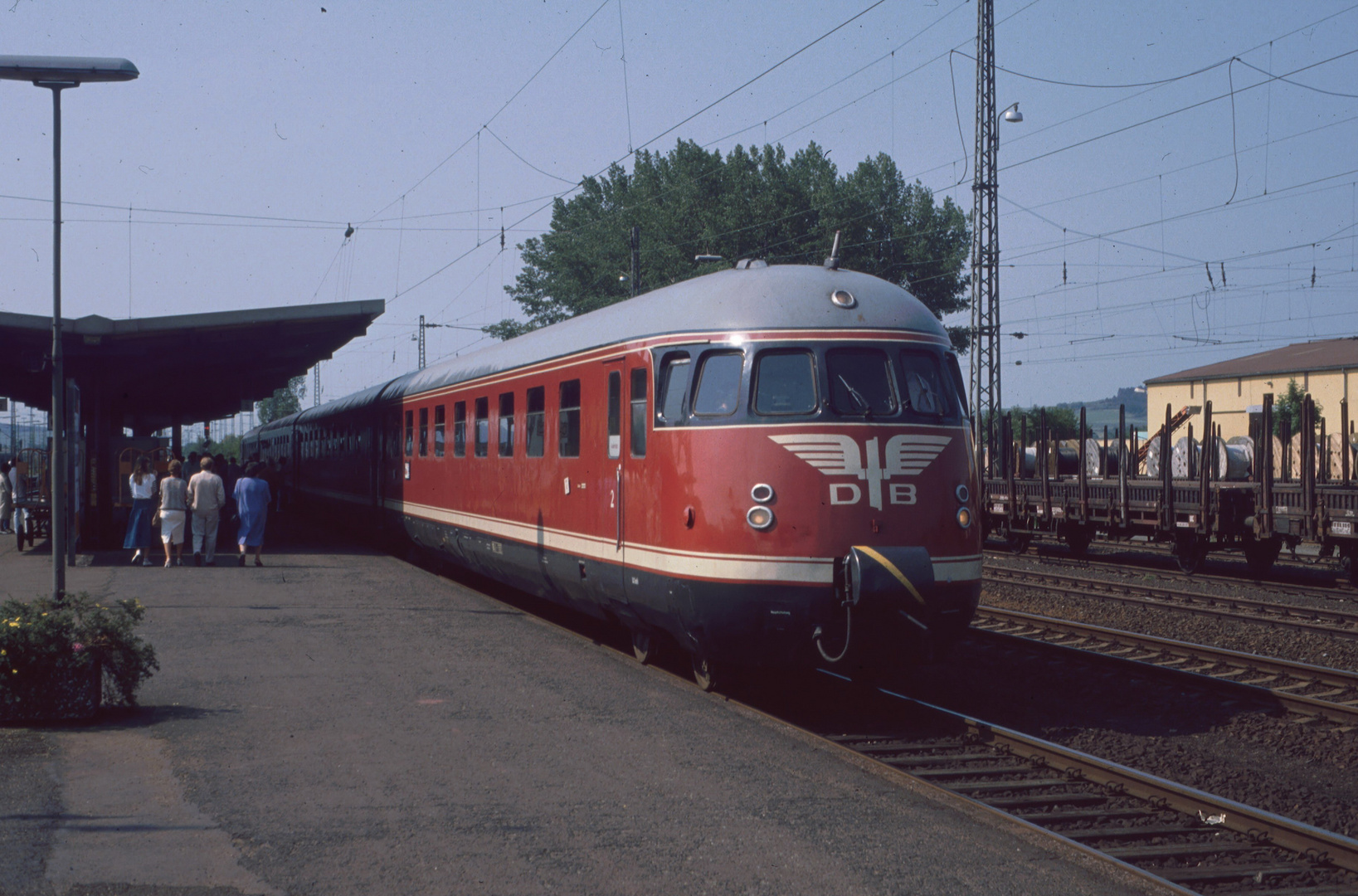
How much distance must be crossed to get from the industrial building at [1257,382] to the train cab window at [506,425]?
4969 cm

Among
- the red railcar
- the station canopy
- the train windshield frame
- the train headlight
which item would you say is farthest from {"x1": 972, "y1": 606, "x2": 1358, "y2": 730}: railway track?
the station canopy

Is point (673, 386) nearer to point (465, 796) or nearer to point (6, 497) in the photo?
point (465, 796)

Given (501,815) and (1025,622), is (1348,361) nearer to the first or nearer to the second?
(1025,622)

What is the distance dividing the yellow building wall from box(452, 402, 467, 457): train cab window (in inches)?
1801

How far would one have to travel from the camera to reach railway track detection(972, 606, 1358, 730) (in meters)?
9.46

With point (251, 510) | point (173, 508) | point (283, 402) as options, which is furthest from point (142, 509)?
point (283, 402)

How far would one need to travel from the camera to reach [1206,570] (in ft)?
69.5

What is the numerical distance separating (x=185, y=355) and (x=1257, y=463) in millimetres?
18515

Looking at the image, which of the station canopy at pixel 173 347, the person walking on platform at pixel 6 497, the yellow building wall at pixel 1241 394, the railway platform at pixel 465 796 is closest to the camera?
the railway platform at pixel 465 796

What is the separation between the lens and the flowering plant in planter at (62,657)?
7879mm

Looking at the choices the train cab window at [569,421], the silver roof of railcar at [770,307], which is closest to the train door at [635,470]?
the silver roof of railcar at [770,307]

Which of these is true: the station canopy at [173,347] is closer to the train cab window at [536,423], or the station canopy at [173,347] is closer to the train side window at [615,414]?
the train cab window at [536,423]

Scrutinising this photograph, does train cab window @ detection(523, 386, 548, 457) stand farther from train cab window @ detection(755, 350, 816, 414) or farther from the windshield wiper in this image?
the windshield wiper

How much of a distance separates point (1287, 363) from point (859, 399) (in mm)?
64124
